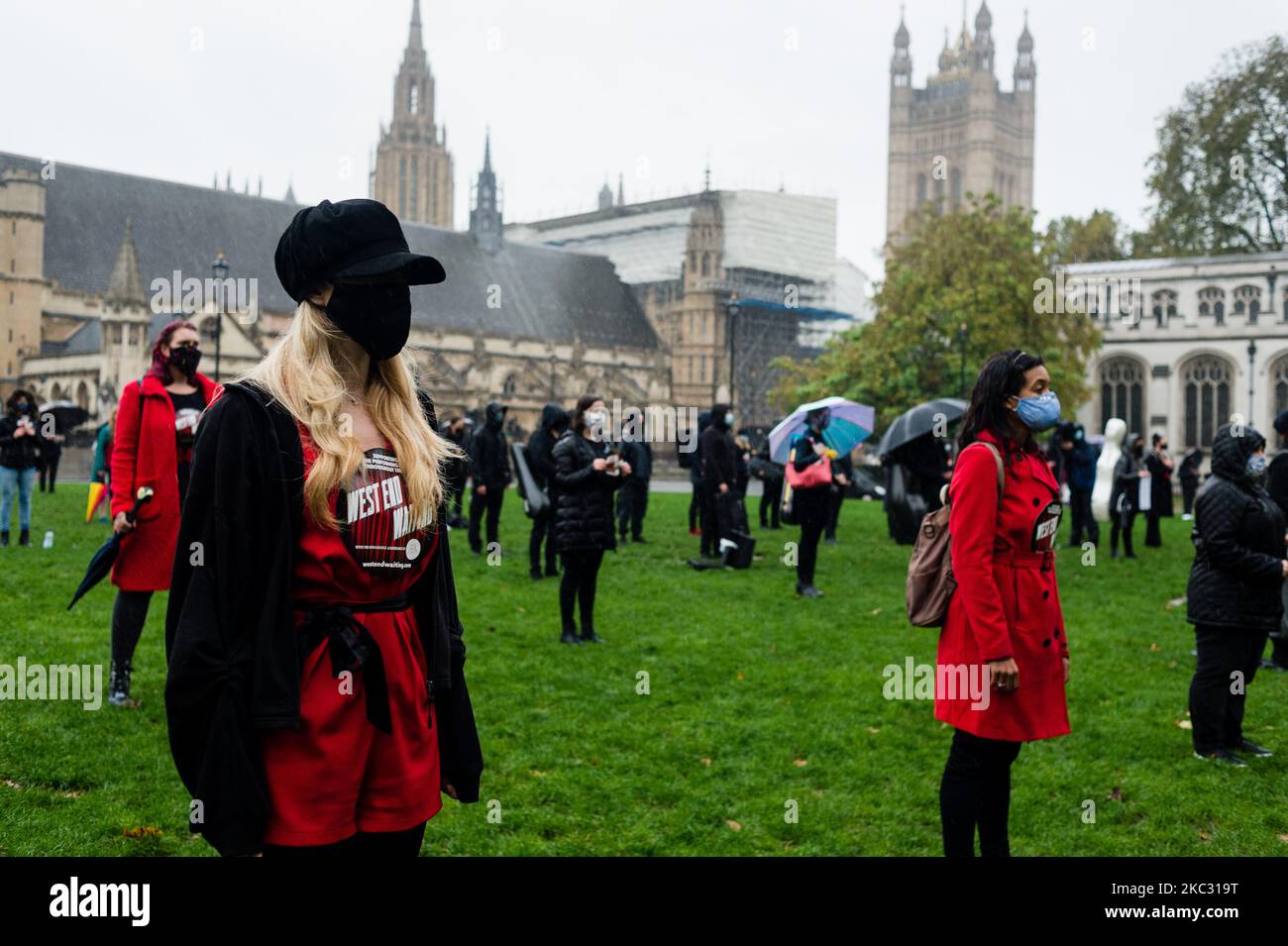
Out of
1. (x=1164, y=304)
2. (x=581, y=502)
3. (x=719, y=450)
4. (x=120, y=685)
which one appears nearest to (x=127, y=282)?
(x=719, y=450)

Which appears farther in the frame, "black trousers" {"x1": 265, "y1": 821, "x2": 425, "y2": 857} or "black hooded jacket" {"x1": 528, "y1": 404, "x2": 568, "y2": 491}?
"black hooded jacket" {"x1": 528, "y1": 404, "x2": 568, "y2": 491}

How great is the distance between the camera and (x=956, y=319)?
3741cm

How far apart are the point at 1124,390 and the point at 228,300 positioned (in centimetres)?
4642

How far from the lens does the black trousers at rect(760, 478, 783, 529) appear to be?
69.2ft

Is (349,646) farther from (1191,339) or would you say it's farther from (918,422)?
(1191,339)

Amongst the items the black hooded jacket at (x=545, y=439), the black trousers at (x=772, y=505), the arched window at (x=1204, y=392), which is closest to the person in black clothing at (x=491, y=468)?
the black hooded jacket at (x=545, y=439)

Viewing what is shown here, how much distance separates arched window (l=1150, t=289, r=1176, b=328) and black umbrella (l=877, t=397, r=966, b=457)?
49663 mm

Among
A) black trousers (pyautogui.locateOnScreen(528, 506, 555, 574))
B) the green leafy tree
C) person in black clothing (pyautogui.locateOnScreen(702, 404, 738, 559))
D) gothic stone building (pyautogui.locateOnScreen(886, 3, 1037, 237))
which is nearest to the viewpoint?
black trousers (pyautogui.locateOnScreen(528, 506, 555, 574))

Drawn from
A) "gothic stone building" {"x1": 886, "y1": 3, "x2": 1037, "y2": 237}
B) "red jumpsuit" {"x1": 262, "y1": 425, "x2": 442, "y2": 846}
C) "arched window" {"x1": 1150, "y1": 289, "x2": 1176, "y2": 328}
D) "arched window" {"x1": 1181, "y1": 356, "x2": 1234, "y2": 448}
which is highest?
"gothic stone building" {"x1": 886, "y1": 3, "x2": 1037, "y2": 237}

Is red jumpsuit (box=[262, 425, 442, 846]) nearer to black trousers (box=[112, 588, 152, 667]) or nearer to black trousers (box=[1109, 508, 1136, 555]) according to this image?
black trousers (box=[112, 588, 152, 667])

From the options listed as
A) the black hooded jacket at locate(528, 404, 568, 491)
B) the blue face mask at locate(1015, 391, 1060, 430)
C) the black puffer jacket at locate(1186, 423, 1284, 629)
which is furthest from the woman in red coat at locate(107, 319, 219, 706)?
the black puffer jacket at locate(1186, 423, 1284, 629)

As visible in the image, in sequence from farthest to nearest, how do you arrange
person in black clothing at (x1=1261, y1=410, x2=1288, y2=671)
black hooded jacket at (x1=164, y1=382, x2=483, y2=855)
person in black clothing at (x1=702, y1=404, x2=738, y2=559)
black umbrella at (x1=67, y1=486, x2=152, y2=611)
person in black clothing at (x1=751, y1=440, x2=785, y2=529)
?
person in black clothing at (x1=751, y1=440, x2=785, y2=529)
person in black clothing at (x1=702, y1=404, x2=738, y2=559)
person in black clothing at (x1=1261, y1=410, x2=1288, y2=671)
black umbrella at (x1=67, y1=486, x2=152, y2=611)
black hooded jacket at (x1=164, y1=382, x2=483, y2=855)

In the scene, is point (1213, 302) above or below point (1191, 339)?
above

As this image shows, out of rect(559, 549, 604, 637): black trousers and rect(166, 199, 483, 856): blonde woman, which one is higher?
rect(166, 199, 483, 856): blonde woman
